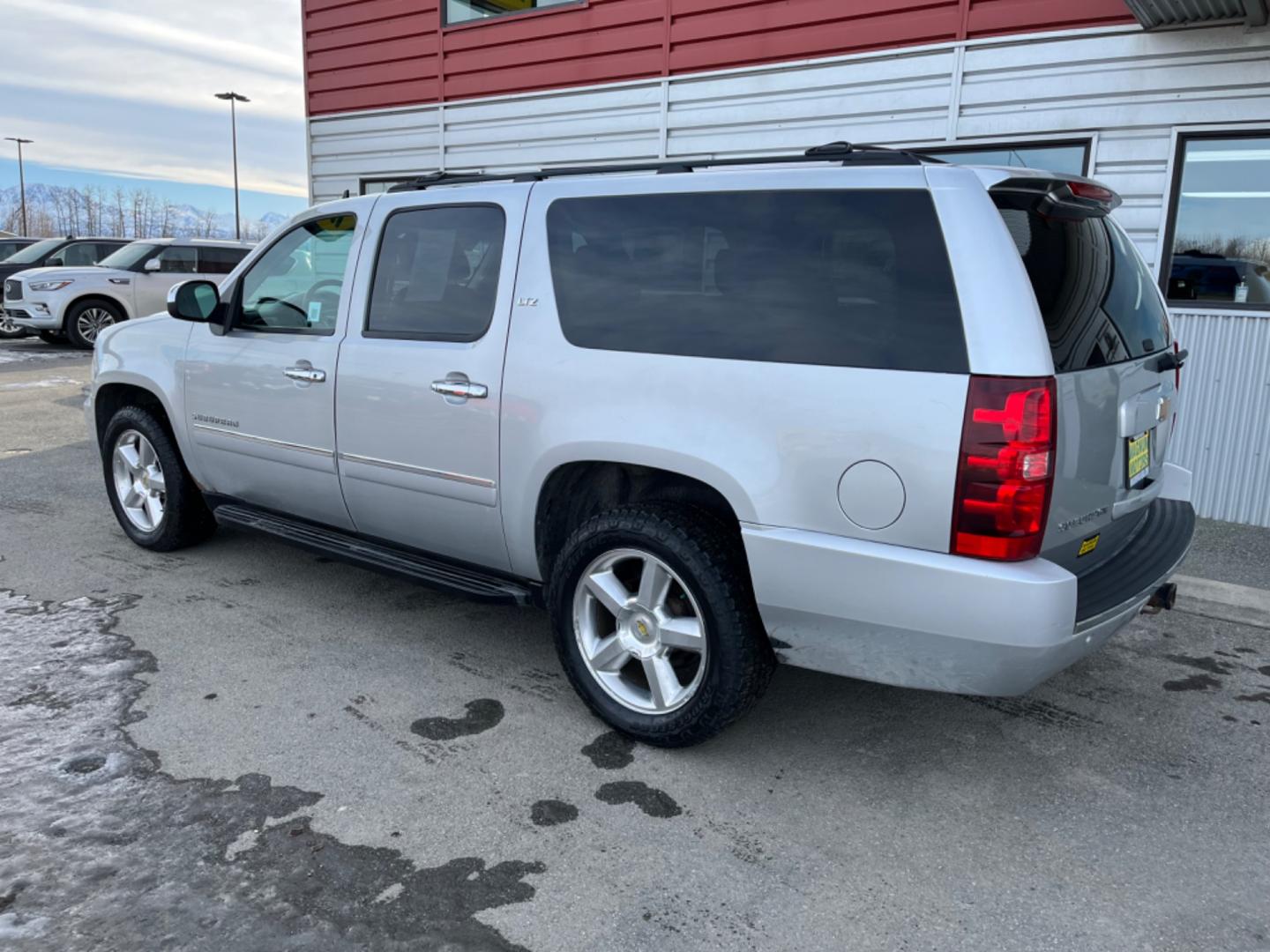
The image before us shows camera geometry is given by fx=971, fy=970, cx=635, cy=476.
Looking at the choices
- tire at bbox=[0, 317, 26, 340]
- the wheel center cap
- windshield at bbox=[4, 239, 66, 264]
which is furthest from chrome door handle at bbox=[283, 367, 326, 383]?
windshield at bbox=[4, 239, 66, 264]

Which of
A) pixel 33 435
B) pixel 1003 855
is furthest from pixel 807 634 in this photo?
pixel 33 435

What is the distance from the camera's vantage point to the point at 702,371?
119 inches

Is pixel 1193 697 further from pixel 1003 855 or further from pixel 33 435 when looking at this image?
pixel 33 435

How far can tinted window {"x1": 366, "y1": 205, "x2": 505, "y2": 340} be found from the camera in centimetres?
366

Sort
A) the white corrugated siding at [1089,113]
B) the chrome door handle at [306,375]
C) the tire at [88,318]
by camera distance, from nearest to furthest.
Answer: the chrome door handle at [306,375] < the white corrugated siding at [1089,113] < the tire at [88,318]

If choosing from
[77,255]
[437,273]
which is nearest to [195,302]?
[437,273]

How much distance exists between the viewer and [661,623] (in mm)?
Answer: 3217

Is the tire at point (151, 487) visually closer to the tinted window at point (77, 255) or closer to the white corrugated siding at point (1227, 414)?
the white corrugated siding at point (1227, 414)

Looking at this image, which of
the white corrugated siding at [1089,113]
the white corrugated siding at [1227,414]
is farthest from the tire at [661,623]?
the white corrugated siding at [1089,113]

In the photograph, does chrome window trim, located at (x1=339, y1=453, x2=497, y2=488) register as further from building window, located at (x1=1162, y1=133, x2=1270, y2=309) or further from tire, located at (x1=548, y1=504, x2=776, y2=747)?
building window, located at (x1=1162, y1=133, x2=1270, y2=309)

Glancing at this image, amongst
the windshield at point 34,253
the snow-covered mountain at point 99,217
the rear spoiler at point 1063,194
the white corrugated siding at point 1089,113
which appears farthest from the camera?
the snow-covered mountain at point 99,217

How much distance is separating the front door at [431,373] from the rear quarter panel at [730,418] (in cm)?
10

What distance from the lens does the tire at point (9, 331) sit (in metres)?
16.3

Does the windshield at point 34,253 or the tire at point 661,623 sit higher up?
the windshield at point 34,253
